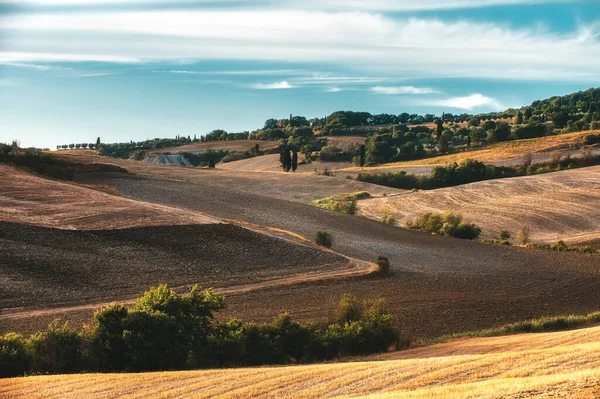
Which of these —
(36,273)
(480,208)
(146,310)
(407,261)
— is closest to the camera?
(146,310)

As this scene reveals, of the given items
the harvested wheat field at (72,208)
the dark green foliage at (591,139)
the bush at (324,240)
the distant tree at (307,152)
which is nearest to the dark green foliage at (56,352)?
the harvested wheat field at (72,208)

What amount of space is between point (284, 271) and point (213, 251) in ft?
20.2

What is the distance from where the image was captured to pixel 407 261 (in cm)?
5966

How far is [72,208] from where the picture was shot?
62906mm

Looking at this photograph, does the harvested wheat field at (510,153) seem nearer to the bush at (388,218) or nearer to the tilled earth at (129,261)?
the bush at (388,218)

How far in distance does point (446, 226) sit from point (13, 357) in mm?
54349

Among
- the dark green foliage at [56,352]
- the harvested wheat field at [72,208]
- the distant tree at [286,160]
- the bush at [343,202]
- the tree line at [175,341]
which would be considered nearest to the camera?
the dark green foliage at [56,352]

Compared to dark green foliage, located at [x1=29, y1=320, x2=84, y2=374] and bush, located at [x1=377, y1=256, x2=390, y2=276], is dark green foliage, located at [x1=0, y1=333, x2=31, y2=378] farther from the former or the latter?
bush, located at [x1=377, y1=256, x2=390, y2=276]

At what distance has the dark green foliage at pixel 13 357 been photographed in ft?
91.7

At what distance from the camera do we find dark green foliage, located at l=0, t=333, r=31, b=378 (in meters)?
28.0

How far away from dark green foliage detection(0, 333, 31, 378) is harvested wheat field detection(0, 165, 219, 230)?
2762cm

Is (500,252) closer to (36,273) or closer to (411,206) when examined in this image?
(411,206)

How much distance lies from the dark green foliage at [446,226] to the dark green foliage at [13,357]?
2107 inches

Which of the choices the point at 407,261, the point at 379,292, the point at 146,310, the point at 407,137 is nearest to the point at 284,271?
the point at 379,292
